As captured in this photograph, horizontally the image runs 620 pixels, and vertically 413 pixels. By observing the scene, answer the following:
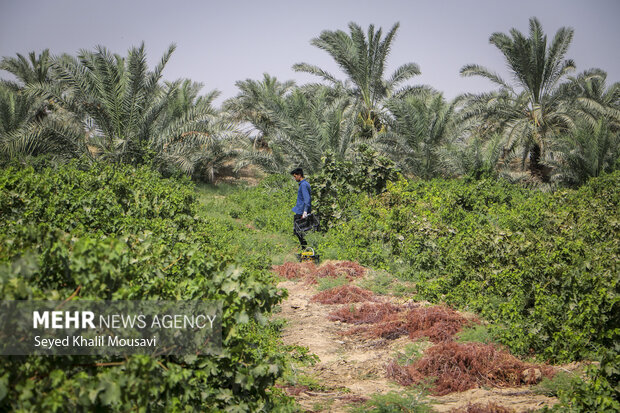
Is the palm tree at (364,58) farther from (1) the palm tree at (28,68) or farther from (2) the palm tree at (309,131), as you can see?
(1) the palm tree at (28,68)

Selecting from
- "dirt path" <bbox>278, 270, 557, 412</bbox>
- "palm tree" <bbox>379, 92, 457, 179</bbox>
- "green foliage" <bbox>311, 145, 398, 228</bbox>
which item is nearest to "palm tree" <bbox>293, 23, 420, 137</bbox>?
"palm tree" <bbox>379, 92, 457, 179</bbox>

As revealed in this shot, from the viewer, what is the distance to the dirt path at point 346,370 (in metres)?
4.64

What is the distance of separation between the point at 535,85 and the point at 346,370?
17479 millimetres

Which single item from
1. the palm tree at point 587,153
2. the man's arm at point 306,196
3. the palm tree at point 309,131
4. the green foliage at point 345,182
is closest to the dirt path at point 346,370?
the man's arm at point 306,196

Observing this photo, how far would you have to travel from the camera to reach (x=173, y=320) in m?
3.46

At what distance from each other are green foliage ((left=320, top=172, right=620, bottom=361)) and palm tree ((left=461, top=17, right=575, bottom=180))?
22.1 feet

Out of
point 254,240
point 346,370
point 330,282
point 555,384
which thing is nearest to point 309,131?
point 254,240

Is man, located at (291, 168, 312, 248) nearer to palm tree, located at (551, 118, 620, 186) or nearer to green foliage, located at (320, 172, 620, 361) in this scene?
green foliage, located at (320, 172, 620, 361)

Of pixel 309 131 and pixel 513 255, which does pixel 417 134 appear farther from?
pixel 513 255

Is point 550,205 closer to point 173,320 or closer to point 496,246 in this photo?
point 496,246

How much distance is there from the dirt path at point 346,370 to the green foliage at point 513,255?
0.87m

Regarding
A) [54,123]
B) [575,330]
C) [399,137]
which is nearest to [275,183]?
[399,137]

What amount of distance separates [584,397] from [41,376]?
3565 millimetres

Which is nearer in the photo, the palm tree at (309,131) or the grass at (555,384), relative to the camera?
the grass at (555,384)
